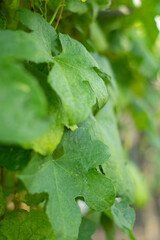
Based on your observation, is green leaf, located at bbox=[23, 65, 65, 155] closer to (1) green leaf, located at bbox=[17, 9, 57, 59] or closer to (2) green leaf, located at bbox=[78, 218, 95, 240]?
(1) green leaf, located at bbox=[17, 9, 57, 59]

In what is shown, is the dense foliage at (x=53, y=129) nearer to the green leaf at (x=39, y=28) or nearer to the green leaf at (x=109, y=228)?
the green leaf at (x=39, y=28)

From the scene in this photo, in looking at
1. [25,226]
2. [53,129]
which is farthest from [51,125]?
[25,226]

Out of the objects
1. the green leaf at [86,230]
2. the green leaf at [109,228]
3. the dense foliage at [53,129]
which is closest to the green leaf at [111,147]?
the dense foliage at [53,129]

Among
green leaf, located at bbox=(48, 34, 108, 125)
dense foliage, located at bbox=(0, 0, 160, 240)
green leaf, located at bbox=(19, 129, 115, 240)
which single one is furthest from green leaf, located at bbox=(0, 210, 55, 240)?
green leaf, located at bbox=(48, 34, 108, 125)

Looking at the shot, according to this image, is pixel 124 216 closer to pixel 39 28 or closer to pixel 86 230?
pixel 86 230

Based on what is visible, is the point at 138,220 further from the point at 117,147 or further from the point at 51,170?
the point at 51,170

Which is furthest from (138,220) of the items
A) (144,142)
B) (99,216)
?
(99,216)
